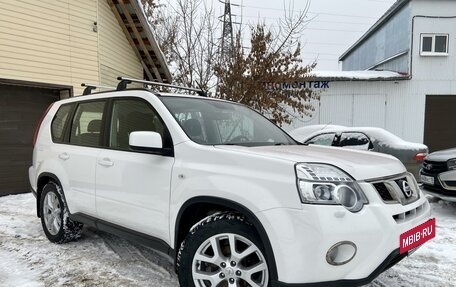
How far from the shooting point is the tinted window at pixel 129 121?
3.62 meters

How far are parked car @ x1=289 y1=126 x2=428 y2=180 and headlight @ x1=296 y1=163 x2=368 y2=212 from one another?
5.25m

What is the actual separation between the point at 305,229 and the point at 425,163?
520cm

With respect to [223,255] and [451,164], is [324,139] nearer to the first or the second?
[451,164]

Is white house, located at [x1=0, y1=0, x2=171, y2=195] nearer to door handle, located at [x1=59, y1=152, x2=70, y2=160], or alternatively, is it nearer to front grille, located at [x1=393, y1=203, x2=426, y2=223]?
door handle, located at [x1=59, y1=152, x2=70, y2=160]

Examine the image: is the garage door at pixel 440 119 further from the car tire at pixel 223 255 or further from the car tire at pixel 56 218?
the car tire at pixel 223 255

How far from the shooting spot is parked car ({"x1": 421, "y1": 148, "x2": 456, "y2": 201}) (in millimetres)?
6125

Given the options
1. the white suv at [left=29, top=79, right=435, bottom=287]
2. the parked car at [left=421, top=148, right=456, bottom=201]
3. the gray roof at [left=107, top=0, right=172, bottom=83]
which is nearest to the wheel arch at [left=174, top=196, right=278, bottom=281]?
the white suv at [left=29, top=79, right=435, bottom=287]

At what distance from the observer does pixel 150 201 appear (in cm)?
341

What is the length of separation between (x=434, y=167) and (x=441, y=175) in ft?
0.83

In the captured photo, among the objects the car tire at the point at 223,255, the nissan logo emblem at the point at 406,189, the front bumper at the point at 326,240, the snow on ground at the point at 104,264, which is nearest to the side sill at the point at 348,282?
the front bumper at the point at 326,240

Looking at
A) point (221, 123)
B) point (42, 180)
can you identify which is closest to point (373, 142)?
point (221, 123)

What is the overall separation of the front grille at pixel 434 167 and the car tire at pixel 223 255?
4.76 metres

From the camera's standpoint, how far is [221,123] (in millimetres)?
3877

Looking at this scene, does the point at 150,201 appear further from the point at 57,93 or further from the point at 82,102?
the point at 57,93
